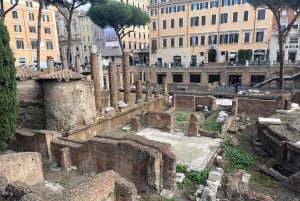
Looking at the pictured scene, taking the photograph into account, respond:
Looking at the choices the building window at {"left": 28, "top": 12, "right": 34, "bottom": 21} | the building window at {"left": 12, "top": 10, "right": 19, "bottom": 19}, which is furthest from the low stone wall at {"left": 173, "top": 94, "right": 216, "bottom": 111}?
the building window at {"left": 28, "top": 12, "right": 34, "bottom": 21}

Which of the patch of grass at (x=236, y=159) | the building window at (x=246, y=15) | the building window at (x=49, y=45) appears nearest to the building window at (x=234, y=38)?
the building window at (x=246, y=15)

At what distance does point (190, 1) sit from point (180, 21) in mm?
3436

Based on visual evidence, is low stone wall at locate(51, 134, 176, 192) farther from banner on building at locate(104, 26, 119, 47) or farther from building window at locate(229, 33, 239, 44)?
banner on building at locate(104, 26, 119, 47)

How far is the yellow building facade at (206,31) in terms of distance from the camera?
33.5 metres

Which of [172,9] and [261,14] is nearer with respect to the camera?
[261,14]

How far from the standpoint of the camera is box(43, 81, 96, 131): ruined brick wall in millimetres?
12711

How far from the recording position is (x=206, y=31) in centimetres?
3706

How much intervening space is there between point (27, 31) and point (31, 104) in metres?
30.9

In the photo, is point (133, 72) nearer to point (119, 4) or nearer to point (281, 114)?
point (119, 4)

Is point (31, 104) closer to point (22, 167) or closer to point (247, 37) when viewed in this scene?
point (22, 167)

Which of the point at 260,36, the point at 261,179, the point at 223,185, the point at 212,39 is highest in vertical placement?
the point at 212,39

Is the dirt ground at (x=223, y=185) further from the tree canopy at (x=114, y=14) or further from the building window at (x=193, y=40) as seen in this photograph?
the building window at (x=193, y=40)

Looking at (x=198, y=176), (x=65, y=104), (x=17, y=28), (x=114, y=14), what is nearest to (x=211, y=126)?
(x=198, y=176)

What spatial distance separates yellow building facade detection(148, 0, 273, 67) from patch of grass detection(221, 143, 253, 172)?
2314 centimetres
